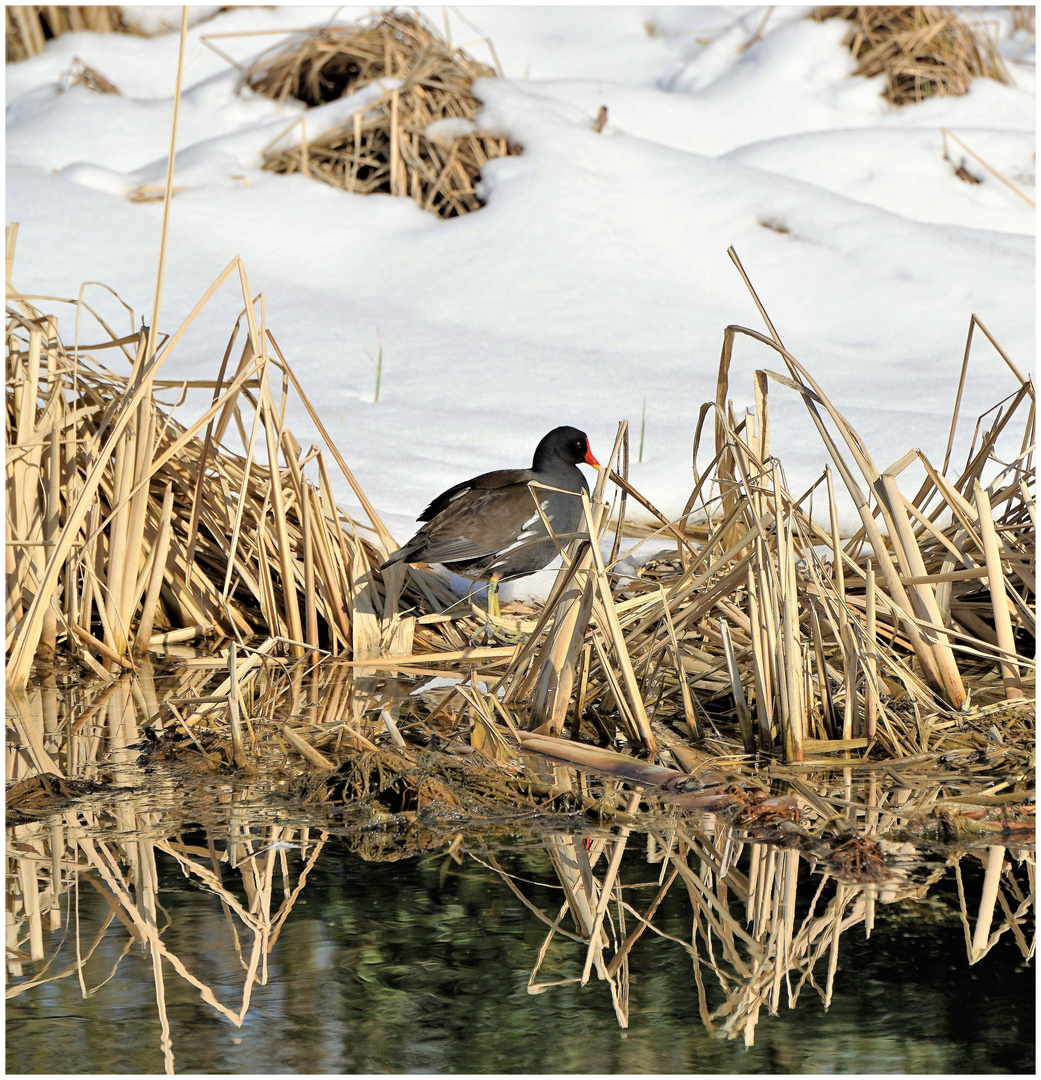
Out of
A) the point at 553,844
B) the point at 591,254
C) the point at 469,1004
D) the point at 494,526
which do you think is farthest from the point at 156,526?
the point at 591,254

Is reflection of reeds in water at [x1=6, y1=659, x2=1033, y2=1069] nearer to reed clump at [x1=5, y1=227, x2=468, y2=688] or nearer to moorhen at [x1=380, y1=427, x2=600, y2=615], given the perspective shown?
reed clump at [x1=5, y1=227, x2=468, y2=688]

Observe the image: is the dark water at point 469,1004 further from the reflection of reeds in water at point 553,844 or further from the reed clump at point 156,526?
the reed clump at point 156,526

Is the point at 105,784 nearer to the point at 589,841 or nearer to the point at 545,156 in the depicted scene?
the point at 589,841

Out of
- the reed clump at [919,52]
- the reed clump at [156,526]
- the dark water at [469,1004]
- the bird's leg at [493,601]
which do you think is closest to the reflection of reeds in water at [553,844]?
the dark water at [469,1004]

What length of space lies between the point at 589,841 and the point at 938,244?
5.29 m

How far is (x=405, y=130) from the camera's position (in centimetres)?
706

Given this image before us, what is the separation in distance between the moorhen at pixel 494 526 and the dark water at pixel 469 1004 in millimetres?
1743

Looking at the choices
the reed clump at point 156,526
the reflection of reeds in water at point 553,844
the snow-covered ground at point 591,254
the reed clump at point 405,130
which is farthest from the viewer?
the reed clump at point 405,130

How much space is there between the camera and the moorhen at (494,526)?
3.63 m

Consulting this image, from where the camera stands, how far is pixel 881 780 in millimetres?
2430

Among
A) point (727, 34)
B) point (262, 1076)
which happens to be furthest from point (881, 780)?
point (727, 34)

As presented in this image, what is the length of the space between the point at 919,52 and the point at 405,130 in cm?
389

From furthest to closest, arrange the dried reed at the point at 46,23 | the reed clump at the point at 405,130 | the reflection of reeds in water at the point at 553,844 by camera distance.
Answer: the dried reed at the point at 46,23, the reed clump at the point at 405,130, the reflection of reeds in water at the point at 553,844

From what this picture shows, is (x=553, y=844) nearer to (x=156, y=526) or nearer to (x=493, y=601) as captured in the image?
(x=493, y=601)
